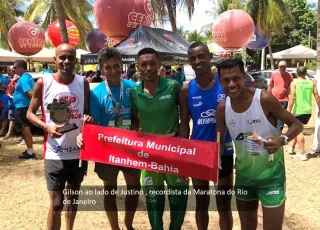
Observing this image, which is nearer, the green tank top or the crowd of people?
the crowd of people

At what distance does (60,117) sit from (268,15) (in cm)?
2715

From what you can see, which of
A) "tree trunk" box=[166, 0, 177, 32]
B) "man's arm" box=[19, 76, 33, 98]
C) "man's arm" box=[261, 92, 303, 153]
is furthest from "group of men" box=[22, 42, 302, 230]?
"tree trunk" box=[166, 0, 177, 32]

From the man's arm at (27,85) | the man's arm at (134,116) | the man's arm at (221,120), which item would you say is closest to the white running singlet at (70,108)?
the man's arm at (134,116)

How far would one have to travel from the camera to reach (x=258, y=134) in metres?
2.97

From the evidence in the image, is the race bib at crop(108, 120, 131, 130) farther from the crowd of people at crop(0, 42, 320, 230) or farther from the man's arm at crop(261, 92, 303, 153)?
the man's arm at crop(261, 92, 303, 153)

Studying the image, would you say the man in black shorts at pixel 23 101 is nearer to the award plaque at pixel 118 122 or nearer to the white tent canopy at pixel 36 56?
the award plaque at pixel 118 122

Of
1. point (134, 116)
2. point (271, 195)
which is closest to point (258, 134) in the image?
point (271, 195)

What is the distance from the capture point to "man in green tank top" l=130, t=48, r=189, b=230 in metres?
3.62

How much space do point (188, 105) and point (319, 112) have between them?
5230 mm

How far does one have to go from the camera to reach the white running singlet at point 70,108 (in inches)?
140

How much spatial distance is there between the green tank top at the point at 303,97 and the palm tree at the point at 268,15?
2118cm

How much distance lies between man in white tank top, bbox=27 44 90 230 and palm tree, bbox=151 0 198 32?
56.3ft

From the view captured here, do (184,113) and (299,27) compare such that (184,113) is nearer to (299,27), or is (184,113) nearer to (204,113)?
(204,113)

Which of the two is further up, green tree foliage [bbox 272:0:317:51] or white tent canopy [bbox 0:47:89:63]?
green tree foliage [bbox 272:0:317:51]
